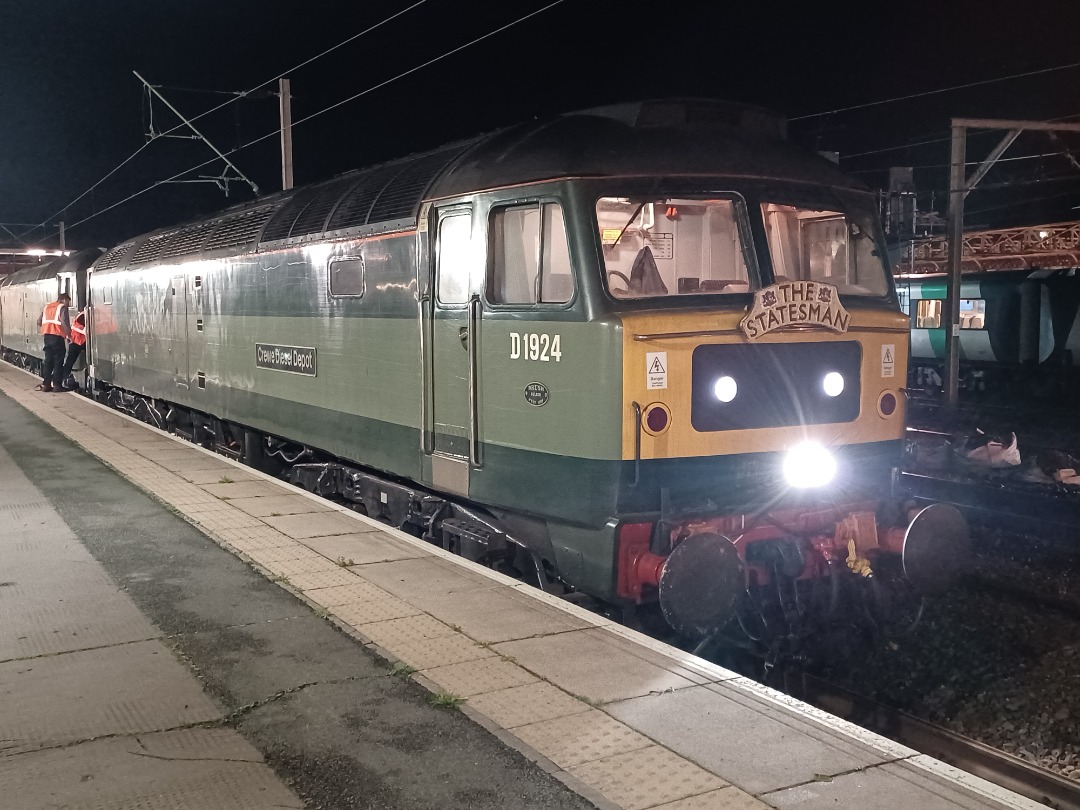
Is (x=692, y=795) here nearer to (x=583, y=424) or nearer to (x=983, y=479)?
(x=583, y=424)

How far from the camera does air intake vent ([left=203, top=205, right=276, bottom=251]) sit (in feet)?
36.1

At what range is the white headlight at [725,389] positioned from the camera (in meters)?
6.34

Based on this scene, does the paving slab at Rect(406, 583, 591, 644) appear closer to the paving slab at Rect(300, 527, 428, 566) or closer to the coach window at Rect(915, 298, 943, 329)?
the paving slab at Rect(300, 527, 428, 566)

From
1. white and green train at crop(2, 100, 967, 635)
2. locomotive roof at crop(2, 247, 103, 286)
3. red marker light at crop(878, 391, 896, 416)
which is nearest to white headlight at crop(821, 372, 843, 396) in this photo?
white and green train at crop(2, 100, 967, 635)

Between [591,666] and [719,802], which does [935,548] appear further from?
[719,802]

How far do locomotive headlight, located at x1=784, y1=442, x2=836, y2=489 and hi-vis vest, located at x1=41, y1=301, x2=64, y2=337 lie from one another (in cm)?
1846

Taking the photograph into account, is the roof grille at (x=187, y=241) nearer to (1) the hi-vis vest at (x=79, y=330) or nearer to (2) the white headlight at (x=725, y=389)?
(2) the white headlight at (x=725, y=389)

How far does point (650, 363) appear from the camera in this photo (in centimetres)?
606

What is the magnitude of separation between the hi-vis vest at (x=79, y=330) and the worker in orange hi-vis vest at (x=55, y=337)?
123 mm

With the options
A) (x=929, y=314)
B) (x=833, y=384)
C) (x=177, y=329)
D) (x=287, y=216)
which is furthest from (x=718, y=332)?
(x=929, y=314)

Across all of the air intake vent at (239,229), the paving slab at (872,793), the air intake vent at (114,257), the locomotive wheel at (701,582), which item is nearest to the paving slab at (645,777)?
the paving slab at (872,793)

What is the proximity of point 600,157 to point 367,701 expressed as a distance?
11.4 ft

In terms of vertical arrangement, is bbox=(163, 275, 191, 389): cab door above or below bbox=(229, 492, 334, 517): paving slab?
above

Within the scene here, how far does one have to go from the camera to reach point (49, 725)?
4.47 m
